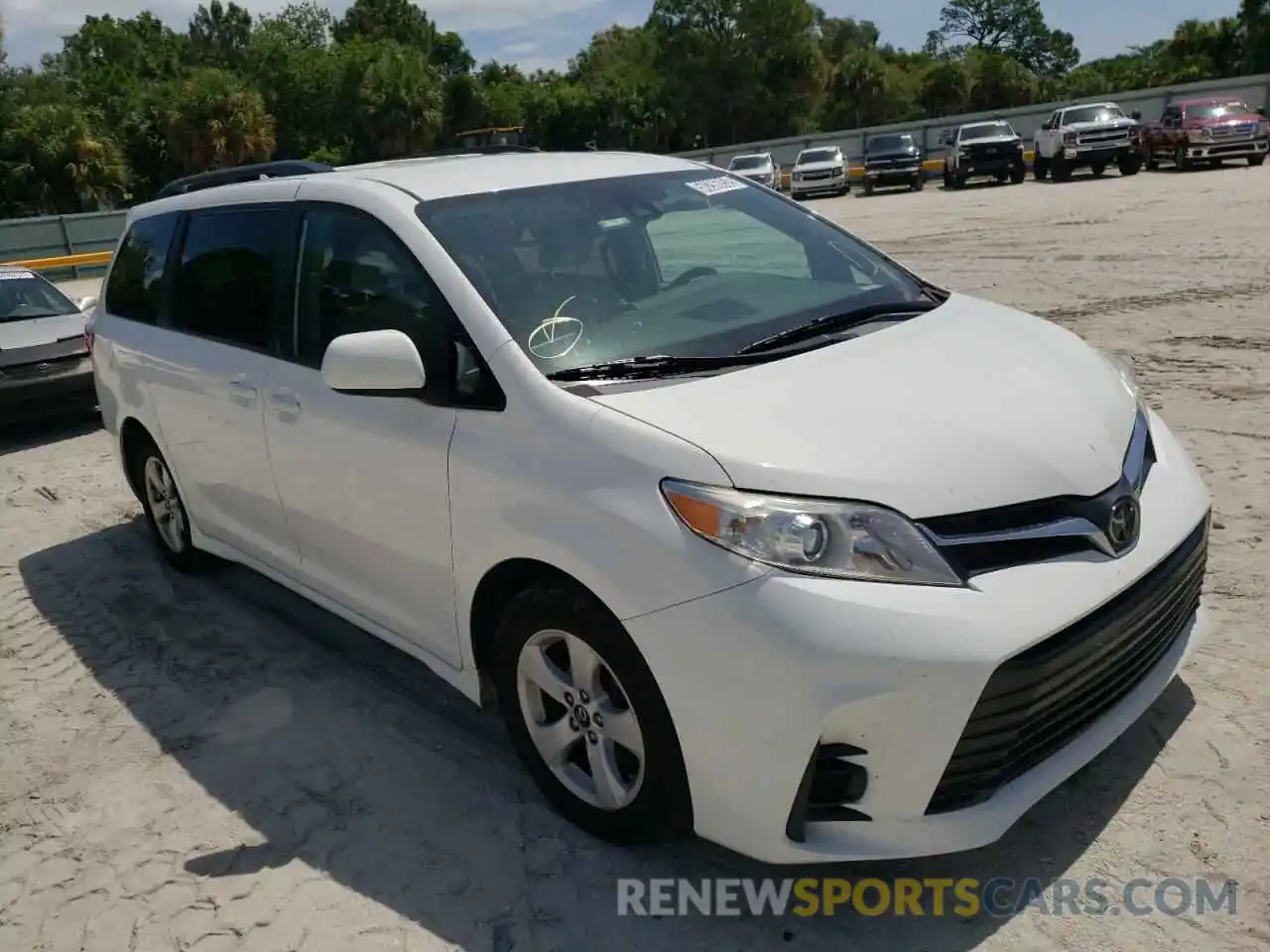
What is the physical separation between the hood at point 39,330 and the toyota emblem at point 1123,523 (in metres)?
8.99

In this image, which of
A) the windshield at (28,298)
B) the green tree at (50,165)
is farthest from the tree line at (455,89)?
the windshield at (28,298)

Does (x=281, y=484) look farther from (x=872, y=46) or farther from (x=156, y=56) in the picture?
(x=156, y=56)

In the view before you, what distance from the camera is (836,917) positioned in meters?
2.72

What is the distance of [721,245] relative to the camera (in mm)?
3900

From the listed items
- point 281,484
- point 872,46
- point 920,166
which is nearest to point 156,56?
point 872,46

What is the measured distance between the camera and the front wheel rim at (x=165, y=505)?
522 cm

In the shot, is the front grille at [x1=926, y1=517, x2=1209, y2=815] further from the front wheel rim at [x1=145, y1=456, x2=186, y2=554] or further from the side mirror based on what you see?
the front wheel rim at [x1=145, y1=456, x2=186, y2=554]

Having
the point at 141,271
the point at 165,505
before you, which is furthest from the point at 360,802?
the point at 141,271

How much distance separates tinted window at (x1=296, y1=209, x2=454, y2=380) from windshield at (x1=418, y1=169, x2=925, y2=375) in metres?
0.15

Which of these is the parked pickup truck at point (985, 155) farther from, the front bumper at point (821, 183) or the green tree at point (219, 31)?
the green tree at point (219, 31)

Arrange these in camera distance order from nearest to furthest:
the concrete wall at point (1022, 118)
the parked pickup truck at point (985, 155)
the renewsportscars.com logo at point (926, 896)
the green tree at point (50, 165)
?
the renewsportscars.com logo at point (926, 896), the parked pickup truck at point (985, 155), the concrete wall at point (1022, 118), the green tree at point (50, 165)

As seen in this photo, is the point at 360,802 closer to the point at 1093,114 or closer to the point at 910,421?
the point at 910,421

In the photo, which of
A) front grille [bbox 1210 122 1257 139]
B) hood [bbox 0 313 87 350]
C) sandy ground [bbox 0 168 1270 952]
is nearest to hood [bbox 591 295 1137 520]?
sandy ground [bbox 0 168 1270 952]

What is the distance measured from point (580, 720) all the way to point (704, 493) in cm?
83
